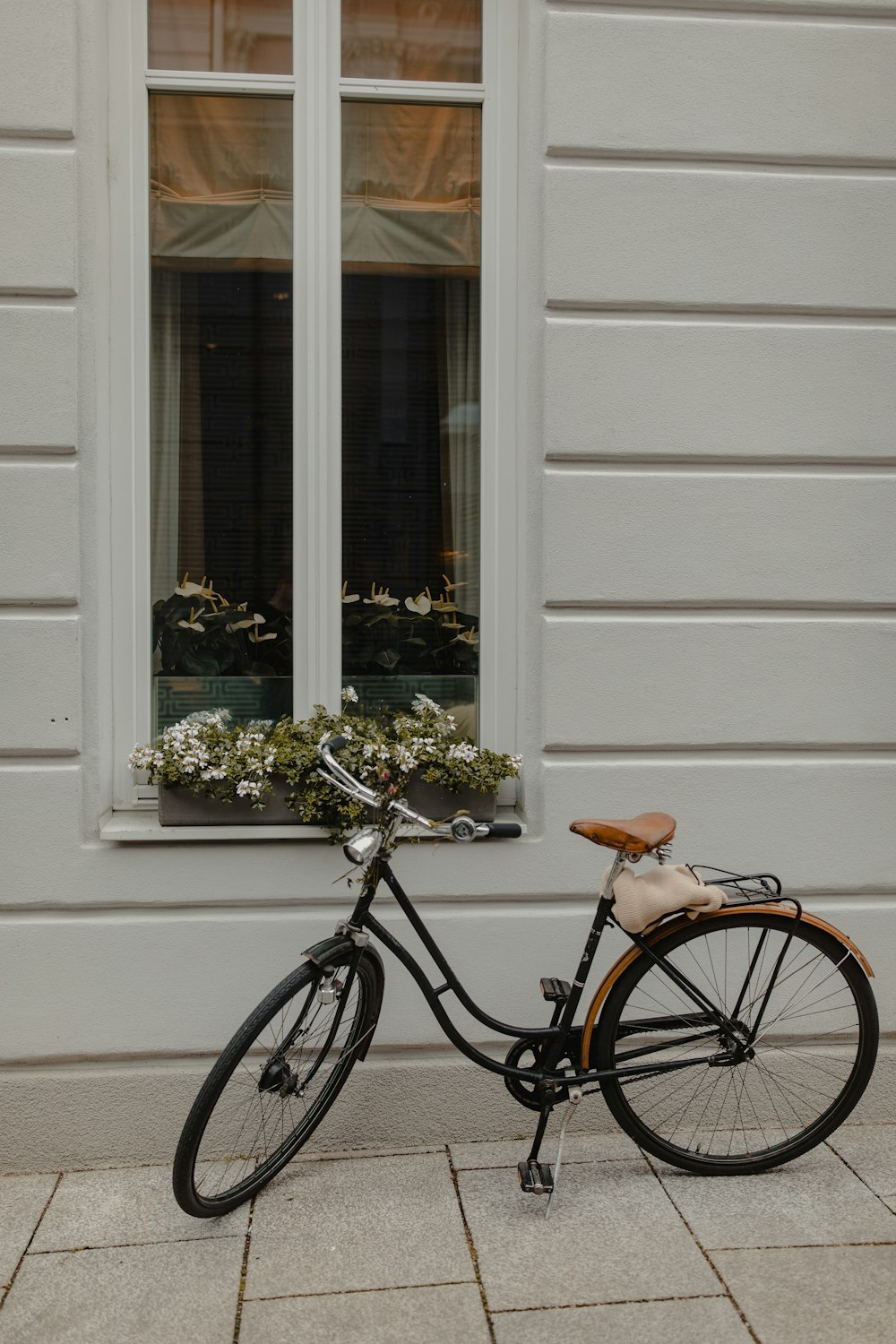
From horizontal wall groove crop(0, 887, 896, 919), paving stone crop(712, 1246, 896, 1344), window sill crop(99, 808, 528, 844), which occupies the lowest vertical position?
paving stone crop(712, 1246, 896, 1344)

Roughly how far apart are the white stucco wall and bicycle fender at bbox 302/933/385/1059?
11.5 inches

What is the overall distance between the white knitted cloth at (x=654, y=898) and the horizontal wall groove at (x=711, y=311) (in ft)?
5.85

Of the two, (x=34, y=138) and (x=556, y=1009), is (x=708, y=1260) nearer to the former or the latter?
(x=556, y=1009)

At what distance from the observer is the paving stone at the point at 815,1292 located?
106 inches

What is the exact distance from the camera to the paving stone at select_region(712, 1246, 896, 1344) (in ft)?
8.85

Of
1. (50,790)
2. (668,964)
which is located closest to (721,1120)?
(668,964)

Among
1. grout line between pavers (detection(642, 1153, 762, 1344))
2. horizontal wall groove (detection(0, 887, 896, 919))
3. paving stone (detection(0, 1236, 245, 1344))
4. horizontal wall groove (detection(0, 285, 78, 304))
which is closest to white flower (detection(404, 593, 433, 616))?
horizontal wall groove (detection(0, 887, 896, 919))

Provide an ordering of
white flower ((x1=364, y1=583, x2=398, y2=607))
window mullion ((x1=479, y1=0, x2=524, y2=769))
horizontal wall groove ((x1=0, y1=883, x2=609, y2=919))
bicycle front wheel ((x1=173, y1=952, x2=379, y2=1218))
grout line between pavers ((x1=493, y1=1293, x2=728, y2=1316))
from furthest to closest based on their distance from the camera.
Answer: white flower ((x1=364, y1=583, x2=398, y2=607))
window mullion ((x1=479, y1=0, x2=524, y2=769))
horizontal wall groove ((x1=0, y1=883, x2=609, y2=919))
bicycle front wheel ((x1=173, y1=952, x2=379, y2=1218))
grout line between pavers ((x1=493, y1=1293, x2=728, y2=1316))

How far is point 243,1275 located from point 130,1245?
36cm

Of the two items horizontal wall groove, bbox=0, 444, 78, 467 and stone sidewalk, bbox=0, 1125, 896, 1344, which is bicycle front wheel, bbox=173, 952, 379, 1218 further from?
horizontal wall groove, bbox=0, 444, 78, 467

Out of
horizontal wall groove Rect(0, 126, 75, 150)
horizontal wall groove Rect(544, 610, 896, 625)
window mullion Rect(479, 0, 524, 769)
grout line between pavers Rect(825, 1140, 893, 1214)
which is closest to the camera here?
grout line between pavers Rect(825, 1140, 893, 1214)

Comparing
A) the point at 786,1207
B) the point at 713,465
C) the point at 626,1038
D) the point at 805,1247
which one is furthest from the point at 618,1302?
the point at 713,465

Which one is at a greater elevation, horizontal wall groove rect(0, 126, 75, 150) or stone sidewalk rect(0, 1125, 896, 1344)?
horizontal wall groove rect(0, 126, 75, 150)

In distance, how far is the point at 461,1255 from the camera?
3.01 m
